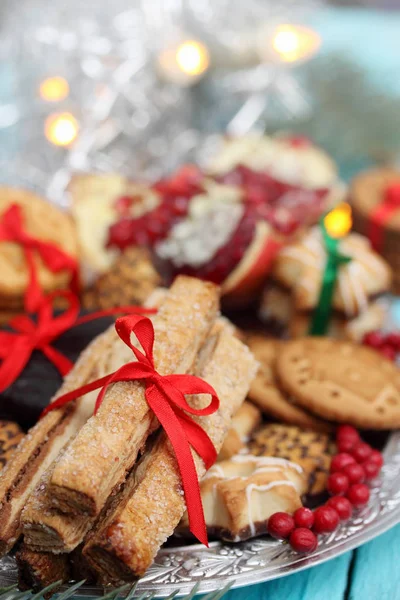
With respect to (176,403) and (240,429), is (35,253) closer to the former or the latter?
(240,429)

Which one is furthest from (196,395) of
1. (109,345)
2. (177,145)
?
(177,145)

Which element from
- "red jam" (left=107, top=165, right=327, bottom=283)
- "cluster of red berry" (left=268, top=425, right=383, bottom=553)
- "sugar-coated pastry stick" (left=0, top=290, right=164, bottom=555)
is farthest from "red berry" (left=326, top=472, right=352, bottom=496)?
"red jam" (left=107, top=165, right=327, bottom=283)

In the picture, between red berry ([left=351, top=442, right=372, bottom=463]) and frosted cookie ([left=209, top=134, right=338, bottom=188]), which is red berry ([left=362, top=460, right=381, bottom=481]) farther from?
frosted cookie ([left=209, top=134, right=338, bottom=188])

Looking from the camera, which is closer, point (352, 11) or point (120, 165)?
point (120, 165)

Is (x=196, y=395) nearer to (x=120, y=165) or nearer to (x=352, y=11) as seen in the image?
(x=120, y=165)

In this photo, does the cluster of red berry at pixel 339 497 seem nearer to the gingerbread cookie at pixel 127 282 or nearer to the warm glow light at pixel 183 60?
the gingerbread cookie at pixel 127 282

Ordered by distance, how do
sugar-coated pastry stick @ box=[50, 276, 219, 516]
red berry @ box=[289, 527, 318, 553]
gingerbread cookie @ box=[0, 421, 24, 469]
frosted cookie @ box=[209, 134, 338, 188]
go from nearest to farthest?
sugar-coated pastry stick @ box=[50, 276, 219, 516] → red berry @ box=[289, 527, 318, 553] → gingerbread cookie @ box=[0, 421, 24, 469] → frosted cookie @ box=[209, 134, 338, 188]
